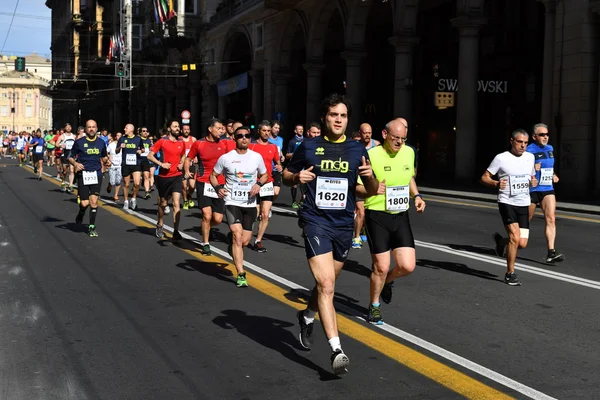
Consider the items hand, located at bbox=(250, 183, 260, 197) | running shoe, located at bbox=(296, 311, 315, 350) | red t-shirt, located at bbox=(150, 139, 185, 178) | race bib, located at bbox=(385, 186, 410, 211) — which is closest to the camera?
running shoe, located at bbox=(296, 311, 315, 350)

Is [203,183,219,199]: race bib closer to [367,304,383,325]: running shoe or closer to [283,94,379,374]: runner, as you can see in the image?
[367,304,383,325]: running shoe

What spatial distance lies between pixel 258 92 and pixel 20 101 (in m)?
131

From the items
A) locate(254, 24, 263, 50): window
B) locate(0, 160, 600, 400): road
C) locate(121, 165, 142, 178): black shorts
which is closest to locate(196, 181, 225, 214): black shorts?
locate(0, 160, 600, 400): road

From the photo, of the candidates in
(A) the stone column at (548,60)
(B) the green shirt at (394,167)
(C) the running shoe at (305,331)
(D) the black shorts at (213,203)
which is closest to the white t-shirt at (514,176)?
(B) the green shirt at (394,167)

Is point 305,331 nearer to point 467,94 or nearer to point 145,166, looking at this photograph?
point 145,166

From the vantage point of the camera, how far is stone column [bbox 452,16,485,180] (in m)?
27.5

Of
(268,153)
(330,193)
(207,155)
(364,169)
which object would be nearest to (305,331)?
(330,193)

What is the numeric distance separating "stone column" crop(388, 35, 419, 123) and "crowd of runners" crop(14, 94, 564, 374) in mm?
13963

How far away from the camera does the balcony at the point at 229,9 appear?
4400 cm

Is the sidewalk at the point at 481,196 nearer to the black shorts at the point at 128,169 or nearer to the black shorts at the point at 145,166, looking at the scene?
the black shorts at the point at 145,166

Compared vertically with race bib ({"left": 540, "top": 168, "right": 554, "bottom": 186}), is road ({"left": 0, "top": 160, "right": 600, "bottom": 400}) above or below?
below

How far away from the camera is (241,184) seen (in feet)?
29.7

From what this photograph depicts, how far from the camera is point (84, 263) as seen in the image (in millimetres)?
10156

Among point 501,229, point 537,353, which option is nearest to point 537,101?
point 501,229
